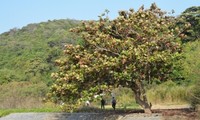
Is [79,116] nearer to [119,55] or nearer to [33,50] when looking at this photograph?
[119,55]

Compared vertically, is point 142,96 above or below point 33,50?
below

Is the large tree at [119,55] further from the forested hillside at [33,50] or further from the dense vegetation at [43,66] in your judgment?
the forested hillside at [33,50]

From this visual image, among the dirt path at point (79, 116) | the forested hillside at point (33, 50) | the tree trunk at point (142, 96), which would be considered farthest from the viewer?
the forested hillside at point (33, 50)

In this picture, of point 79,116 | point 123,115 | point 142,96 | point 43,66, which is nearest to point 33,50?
point 43,66

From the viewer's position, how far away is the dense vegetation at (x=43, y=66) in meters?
23.0

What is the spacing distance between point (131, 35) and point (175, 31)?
229 cm

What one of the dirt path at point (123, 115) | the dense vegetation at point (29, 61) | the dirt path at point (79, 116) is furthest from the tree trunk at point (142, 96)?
the dense vegetation at point (29, 61)

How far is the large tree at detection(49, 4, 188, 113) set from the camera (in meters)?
18.5

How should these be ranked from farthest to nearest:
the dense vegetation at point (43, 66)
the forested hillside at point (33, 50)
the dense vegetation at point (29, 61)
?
the forested hillside at point (33, 50) < the dense vegetation at point (29, 61) < the dense vegetation at point (43, 66)

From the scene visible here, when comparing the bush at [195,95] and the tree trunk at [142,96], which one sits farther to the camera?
the tree trunk at [142,96]

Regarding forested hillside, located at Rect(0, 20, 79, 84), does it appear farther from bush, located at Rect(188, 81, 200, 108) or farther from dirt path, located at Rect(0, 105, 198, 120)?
bush, located at Rect(188, 81, 200, 108)

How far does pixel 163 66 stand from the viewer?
20422mm

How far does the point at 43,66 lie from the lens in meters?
60.7

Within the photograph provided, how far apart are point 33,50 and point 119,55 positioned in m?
56.1
